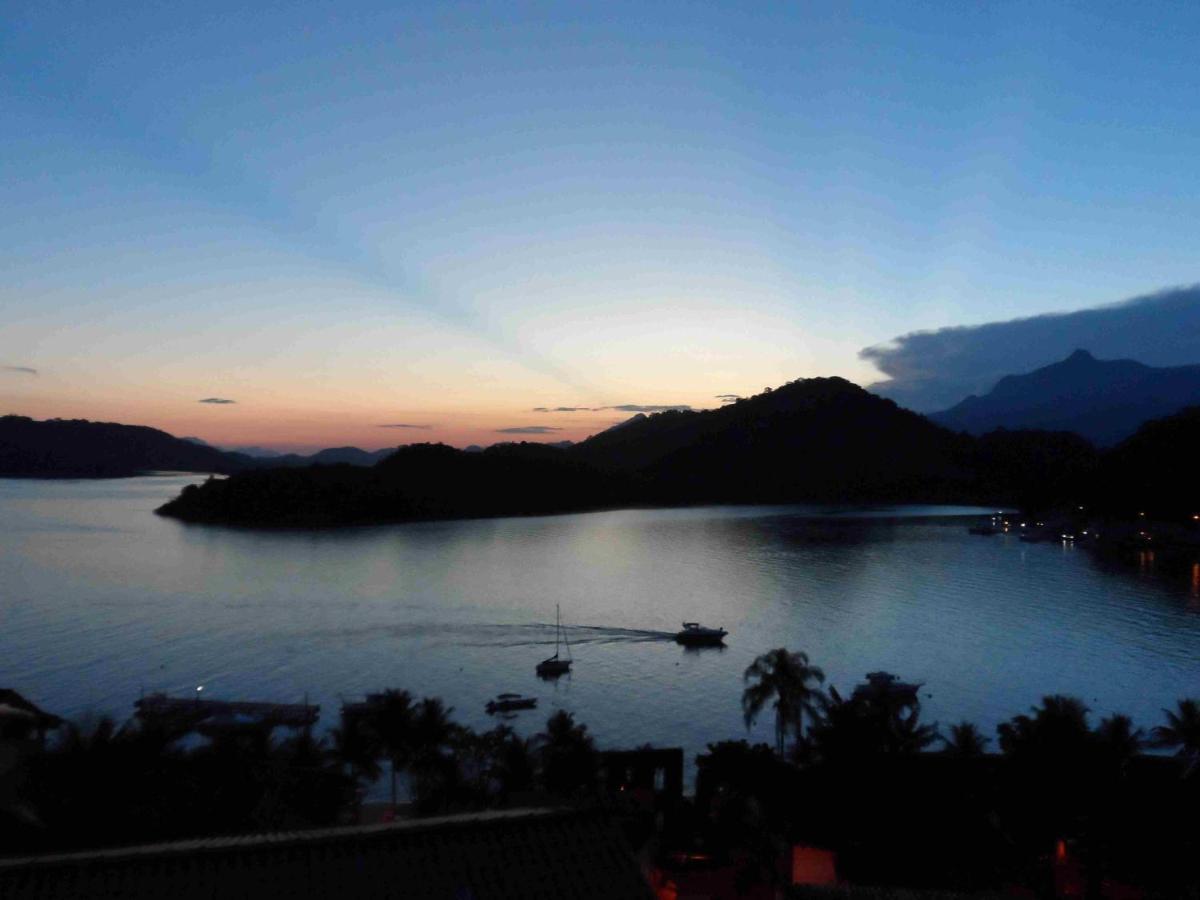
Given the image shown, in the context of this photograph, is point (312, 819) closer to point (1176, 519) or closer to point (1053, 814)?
point (1053, 814)

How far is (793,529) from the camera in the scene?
81875mm

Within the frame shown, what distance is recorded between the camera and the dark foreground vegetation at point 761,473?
270 feet

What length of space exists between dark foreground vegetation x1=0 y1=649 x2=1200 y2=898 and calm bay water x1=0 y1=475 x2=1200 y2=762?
317 inches

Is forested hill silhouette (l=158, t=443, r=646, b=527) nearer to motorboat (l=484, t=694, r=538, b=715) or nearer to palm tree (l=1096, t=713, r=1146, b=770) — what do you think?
motorboat (l=484, t=694, r=538, b=715)

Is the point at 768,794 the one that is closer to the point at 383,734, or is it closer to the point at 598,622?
the point at 383,734

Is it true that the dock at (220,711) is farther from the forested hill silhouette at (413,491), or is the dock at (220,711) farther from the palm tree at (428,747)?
the forested hill silhouette at (413,491)

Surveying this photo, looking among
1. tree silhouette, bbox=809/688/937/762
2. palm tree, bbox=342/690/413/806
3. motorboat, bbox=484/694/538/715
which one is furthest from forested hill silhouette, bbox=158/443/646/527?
tree silhouette, bbox=809/688/937/762

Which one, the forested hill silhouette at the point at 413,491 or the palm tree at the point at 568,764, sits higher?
the forested hill silhouette at the point at 413,491

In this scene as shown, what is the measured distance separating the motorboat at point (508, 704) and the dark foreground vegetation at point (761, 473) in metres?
65.0

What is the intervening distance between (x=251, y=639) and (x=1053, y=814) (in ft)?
107

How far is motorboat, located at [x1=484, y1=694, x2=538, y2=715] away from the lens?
26.8m

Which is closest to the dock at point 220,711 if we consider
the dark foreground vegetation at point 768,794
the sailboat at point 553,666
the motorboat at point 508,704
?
the motorboat at point 508,704

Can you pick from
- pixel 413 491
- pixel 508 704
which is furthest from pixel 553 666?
pixel 413 491

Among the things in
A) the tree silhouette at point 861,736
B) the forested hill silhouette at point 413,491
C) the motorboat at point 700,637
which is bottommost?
the motorboat at point 700,637
